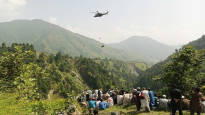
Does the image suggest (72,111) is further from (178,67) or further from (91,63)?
(91,63)

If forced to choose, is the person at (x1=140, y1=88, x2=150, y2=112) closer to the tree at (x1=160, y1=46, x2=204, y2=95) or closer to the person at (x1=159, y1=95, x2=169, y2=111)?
the person at (x1=159, y1=95, x2=169, y2=111)

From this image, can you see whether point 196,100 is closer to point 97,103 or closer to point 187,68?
point 97,103

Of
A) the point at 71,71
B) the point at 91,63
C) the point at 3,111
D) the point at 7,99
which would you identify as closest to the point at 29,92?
the point at 7,99

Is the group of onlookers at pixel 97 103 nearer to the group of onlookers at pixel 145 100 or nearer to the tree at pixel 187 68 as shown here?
the group of onlookers at pixel 145 100

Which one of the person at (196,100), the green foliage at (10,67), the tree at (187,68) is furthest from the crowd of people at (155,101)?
the green foliage at (10,67)

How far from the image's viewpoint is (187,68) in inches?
913

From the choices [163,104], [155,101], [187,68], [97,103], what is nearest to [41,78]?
[97,103]

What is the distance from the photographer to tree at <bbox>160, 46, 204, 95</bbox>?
22.7m

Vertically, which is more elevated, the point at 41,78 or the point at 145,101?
the point at 41,78

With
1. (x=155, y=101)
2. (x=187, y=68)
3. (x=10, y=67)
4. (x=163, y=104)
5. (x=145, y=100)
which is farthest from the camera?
(x=187, y=68)

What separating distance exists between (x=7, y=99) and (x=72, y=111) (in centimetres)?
493

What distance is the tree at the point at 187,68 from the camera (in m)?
22.7

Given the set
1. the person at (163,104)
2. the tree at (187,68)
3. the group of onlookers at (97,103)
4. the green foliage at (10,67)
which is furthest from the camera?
the tree at (187,68)

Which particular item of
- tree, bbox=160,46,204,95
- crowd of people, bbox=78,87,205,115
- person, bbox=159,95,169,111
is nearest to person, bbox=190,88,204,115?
crowd of people, bbox=78,87,205,115
